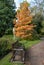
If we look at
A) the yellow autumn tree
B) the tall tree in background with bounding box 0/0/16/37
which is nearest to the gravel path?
the yellow autumn tree

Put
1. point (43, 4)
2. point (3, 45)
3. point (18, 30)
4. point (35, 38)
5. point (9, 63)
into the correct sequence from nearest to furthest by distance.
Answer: point (9, 63), point (3, 45), point (18, 30), point (35, 38), point (43, 4)

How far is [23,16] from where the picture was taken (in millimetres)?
33375

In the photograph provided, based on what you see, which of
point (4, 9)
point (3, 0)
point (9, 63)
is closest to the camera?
point (9, 63)

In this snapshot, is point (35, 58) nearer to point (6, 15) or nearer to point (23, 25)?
point (23, 25)

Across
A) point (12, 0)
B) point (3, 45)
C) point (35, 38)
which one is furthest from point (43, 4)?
point (3, 45)

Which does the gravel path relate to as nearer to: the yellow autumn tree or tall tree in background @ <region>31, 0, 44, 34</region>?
the yellow autumn tree

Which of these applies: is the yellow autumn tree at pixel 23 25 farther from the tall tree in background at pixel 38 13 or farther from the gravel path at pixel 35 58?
the gravel path at pixel 35 58

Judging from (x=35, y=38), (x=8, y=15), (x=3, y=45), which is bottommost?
(x=35, y=38)

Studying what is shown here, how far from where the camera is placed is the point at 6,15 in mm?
38844

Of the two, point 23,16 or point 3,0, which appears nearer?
point 23,16

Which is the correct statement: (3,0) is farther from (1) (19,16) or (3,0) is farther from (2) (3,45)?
(2) (3,45)

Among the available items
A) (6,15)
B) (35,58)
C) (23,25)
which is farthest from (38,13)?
(35,58)

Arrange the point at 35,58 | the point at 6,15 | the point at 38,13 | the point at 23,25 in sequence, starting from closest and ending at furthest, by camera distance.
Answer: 1. the point at 35,58
2. the point at 23,25
3. the point at 6,15
4. the point at 38,13

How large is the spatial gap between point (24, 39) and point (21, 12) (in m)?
4.34
